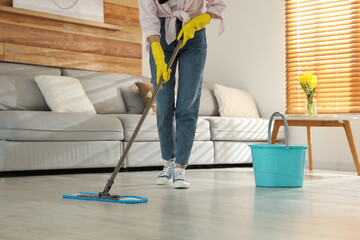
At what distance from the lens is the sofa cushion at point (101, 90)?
4.38 metres

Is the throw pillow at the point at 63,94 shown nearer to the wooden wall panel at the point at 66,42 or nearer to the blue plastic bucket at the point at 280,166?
the wooden wall panel at the point at 66,42

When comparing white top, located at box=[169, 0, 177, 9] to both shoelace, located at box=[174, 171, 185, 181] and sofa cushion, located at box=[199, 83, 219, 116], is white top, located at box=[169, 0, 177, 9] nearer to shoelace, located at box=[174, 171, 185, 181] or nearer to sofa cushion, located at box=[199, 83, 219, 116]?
shoelace, located at box=[174, 171, 185, 181]

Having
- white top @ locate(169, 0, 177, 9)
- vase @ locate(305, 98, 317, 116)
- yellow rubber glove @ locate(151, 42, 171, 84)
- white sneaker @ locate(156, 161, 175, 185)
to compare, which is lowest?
white sneaker @ locate(156, 161, 175, 185)

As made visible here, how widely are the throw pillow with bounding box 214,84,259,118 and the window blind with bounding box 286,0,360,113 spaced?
1.20 ft

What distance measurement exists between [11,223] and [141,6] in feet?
4.71

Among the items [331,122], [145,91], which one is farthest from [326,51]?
[145,91]

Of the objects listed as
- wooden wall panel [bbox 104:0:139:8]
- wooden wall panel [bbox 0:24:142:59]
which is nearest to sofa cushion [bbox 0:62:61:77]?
wooden wall panel [bbox 0:24:142:59]

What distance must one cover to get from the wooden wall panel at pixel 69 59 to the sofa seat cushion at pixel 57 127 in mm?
1064

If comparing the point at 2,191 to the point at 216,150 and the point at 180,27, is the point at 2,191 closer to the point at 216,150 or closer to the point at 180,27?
the point at 180,27

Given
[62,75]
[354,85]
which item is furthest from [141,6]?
[354,85]

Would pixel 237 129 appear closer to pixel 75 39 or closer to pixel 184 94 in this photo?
pixel 75 39

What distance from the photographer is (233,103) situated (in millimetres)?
5188

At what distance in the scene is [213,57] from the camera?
5.82m

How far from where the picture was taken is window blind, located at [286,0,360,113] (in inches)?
187
